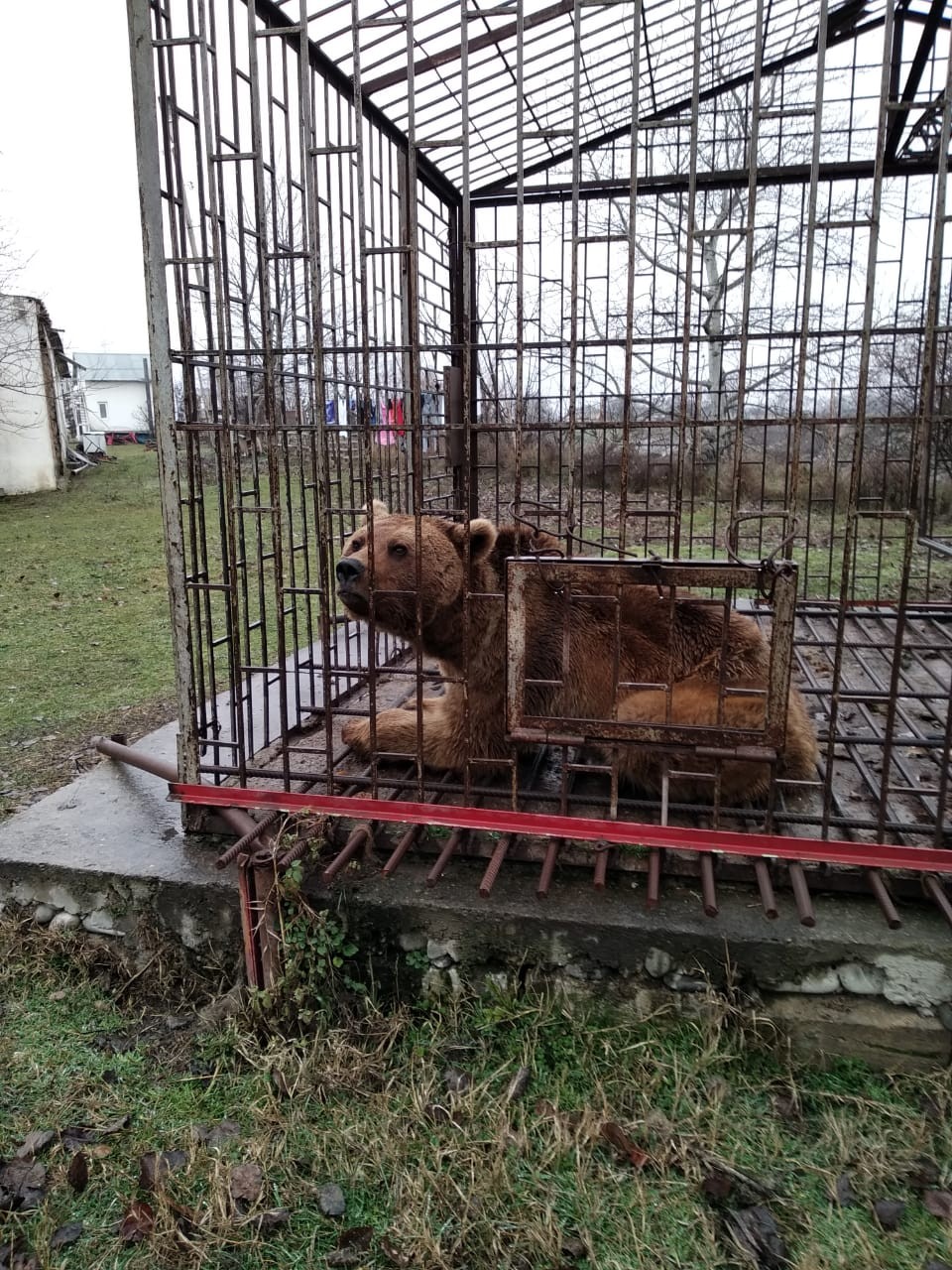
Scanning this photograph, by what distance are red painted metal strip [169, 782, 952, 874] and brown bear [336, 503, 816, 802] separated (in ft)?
1.00

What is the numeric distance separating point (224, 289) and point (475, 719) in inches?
84.2

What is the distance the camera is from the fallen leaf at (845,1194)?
102 inches

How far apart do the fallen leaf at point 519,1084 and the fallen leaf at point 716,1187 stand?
2.10ft

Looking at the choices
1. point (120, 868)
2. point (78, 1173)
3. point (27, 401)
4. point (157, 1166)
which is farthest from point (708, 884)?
point (27, 401)

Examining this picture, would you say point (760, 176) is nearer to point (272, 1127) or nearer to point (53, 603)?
point (272, 1127)

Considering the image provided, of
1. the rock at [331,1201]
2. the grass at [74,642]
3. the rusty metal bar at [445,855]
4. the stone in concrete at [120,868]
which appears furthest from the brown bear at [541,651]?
the grass at [74,642]

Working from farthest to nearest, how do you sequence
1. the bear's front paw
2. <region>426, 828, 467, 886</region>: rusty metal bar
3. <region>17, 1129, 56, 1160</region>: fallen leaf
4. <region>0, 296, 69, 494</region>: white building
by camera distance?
<region>0, 296, 69, 494</region>: white building < the bear's front paw < <region>426, 828, 467, 886</region>: rusty metal bar < <region>17, 1129, 56, 1160</region>: fallen leaf

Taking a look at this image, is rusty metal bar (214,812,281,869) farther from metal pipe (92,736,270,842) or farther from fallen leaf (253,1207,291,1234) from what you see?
fallen leaf (253,1207,291,1234)

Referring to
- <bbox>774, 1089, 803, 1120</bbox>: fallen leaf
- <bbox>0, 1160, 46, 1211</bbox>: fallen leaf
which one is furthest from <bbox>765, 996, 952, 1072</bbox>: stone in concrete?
<bbox>0, 1160, 46, 1211</bbox>: fallen leaf

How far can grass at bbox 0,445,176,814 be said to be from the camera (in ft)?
19.1

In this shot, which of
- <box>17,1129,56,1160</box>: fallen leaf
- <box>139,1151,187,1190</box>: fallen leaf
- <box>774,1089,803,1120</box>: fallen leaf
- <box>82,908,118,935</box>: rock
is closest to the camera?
<box>139,1151,187,1190</box>: fallen leaf

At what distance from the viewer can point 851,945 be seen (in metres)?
A: 3.12

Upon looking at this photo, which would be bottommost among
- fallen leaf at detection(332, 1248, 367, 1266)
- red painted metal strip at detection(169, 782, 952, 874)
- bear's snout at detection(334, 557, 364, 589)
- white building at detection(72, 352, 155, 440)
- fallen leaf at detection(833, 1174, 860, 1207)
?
fallen leaf at detection(332, 1248, 367, 1266)

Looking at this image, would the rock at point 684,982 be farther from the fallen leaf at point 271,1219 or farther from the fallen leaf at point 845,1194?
the fallen leaf at point 271,1219
